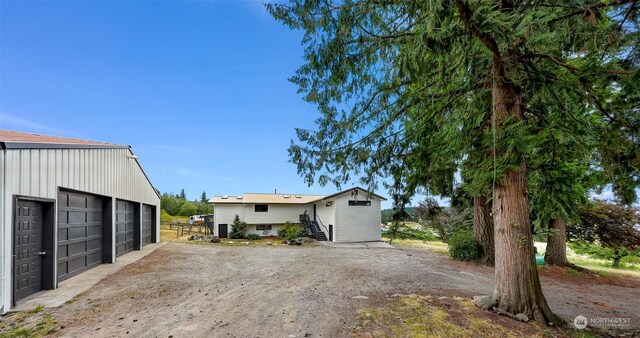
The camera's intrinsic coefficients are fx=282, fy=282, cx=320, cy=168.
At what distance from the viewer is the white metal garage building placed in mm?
5082

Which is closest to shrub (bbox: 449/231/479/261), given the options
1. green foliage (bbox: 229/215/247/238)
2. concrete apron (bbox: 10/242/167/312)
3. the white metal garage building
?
concrete apron (bbox: 10/242/167/312)

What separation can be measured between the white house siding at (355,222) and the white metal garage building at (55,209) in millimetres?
13037

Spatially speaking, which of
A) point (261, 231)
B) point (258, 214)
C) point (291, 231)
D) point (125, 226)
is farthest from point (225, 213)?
point (125, 226)

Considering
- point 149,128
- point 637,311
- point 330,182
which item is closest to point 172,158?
point 149,128

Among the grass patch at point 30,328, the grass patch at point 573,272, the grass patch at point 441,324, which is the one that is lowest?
the grass patch at point 573,272

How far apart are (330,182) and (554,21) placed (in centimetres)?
506

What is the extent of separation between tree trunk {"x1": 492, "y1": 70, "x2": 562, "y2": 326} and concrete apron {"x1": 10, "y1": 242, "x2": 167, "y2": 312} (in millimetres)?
8386

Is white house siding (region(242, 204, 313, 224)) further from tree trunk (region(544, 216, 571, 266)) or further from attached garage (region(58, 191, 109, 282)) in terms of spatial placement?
tree trunk (region(544, 216, 571, 266))

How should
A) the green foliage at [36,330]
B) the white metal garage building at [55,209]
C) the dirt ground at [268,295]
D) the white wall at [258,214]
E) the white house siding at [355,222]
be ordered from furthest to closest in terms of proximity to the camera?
the white wall at [258,214] < the white house siding at [355,222] < the white metal garage building at [55,209] < the dirt ground at [268,295] < the green foliage at [36,330]

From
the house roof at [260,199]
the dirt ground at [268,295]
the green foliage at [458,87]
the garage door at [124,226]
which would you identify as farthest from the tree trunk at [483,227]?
the garage door at [124,226]

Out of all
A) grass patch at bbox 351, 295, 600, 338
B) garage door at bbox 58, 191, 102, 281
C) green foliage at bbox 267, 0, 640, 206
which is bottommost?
grass patch at bbox 351, 295, 600, 338

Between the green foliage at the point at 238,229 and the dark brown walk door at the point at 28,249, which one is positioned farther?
the green foliage at the point at 238,229

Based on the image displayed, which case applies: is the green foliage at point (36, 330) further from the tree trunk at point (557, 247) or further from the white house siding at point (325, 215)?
the white house siding at point (325, 215)

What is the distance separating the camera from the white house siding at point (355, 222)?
20.7 meters
